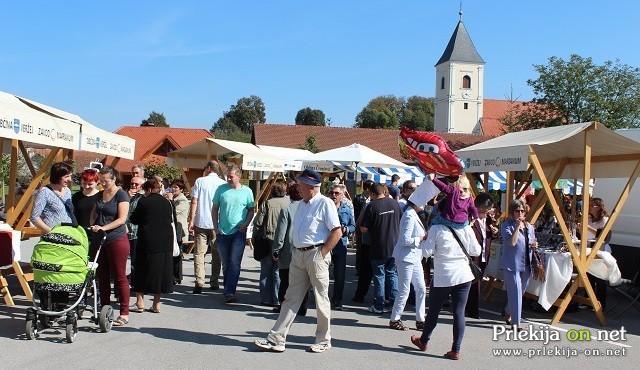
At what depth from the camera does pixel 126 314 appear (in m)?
7.40

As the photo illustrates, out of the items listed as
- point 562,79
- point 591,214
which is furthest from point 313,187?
point 562,79

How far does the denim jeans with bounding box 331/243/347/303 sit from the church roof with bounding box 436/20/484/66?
9425cm

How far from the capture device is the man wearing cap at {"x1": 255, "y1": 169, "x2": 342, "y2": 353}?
6324 millimetres

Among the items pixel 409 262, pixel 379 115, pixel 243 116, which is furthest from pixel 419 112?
pixel 409 262

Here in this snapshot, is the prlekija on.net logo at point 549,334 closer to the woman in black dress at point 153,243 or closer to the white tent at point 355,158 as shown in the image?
the woman in black dress at point 153,243

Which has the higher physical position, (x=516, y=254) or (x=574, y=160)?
(x=574, y=160)

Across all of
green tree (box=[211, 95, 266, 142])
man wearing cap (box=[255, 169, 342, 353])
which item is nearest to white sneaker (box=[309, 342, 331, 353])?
man wearing cap (box=[255, 169, 342, 353])

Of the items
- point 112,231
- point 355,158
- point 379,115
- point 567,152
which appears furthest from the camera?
point 379,115

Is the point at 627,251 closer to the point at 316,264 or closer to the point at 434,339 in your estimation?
the point at 434,339

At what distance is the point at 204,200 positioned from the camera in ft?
33.2

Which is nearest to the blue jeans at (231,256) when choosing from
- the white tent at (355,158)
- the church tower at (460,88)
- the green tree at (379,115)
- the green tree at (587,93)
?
the white tent at (355,158)

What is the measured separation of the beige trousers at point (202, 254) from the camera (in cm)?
968

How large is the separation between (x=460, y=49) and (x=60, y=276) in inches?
3926

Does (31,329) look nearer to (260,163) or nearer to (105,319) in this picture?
(105,319)
